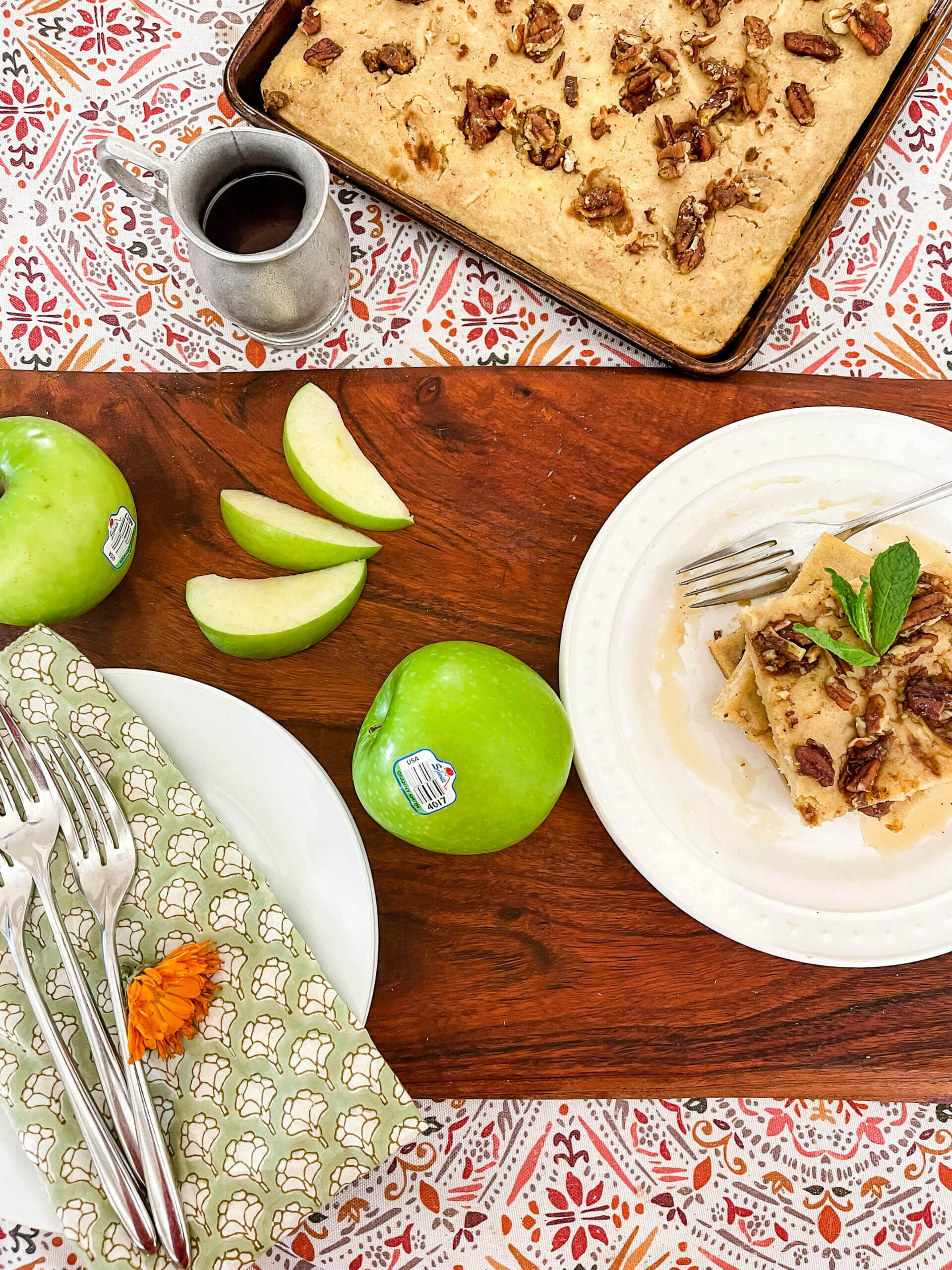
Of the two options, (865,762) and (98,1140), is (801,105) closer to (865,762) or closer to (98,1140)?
(865,762)

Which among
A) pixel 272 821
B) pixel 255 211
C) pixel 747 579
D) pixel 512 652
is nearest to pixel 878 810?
pixel 747 579

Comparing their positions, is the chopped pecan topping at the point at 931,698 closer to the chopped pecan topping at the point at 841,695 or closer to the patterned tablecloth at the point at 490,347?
the chopped pecan topping at the point at 841,695

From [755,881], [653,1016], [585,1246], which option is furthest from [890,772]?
[585,1246]

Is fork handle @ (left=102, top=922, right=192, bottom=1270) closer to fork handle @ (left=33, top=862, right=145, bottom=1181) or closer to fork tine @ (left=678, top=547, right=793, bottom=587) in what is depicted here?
fork handle @ (left=33, top=862, right=145, bottom=1181)

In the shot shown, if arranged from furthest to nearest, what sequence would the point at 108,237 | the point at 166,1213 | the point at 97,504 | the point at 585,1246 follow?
the point at 108,237 → the point at 585,1246 → the point at 97,504 → the point at 166,1213

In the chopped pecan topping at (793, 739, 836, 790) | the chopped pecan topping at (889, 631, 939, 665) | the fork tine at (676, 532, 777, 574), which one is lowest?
the chopped pecan topping at (793, 739, 836, 790)

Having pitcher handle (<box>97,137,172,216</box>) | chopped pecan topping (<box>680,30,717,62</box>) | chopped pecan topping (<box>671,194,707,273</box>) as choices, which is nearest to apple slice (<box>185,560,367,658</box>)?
pitcher handle (<box>97,137,172,216</box>)

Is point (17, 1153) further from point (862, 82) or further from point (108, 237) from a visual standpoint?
point (862, 82)
